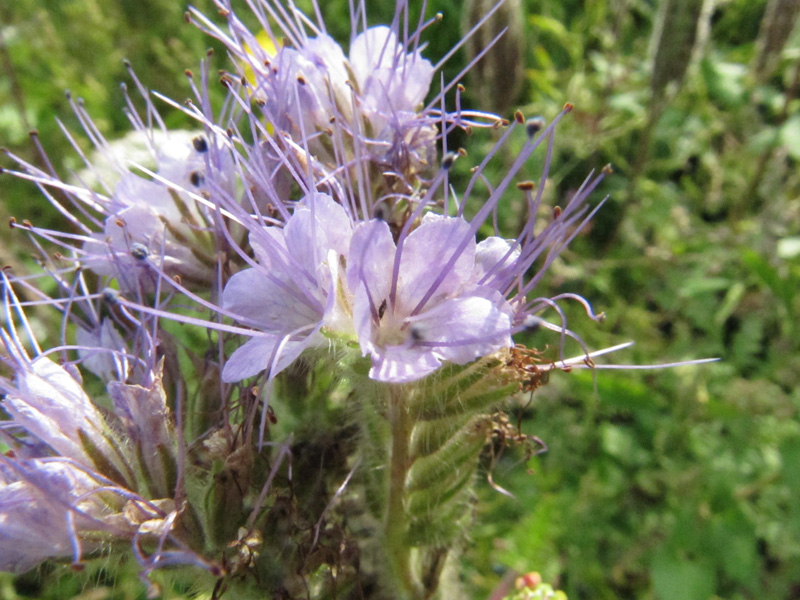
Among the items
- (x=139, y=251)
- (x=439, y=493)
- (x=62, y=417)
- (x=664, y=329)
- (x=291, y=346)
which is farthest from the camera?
(x=664, y=329)

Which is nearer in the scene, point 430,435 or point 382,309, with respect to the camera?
point 382,309

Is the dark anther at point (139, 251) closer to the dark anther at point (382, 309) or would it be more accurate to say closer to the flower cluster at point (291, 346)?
the flower cluster at point (291, 346)

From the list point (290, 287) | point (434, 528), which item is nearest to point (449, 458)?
point (434, 528)

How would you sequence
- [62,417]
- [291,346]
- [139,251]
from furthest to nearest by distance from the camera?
1. [139,251]
2. [62,417]
3. [291,346]

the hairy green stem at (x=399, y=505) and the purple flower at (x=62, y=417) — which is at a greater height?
the purple flower at (x=62, y=417)

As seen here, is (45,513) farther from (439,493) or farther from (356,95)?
(356,95)

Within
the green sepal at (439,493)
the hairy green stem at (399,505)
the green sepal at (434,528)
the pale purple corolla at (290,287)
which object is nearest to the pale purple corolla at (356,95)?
the pale purple corolla at (290,287)

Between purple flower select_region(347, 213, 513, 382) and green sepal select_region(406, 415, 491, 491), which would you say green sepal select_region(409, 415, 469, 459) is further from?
purple flower select_region(347, 213, 513, 382)

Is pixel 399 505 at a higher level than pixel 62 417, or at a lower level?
lower

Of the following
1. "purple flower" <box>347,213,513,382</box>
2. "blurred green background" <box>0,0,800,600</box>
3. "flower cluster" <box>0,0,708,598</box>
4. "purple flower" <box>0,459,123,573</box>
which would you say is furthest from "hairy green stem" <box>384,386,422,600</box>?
"purple flower" <box>0,459,123,573</box>

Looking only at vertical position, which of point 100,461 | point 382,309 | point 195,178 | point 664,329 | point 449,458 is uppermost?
point 195,178
